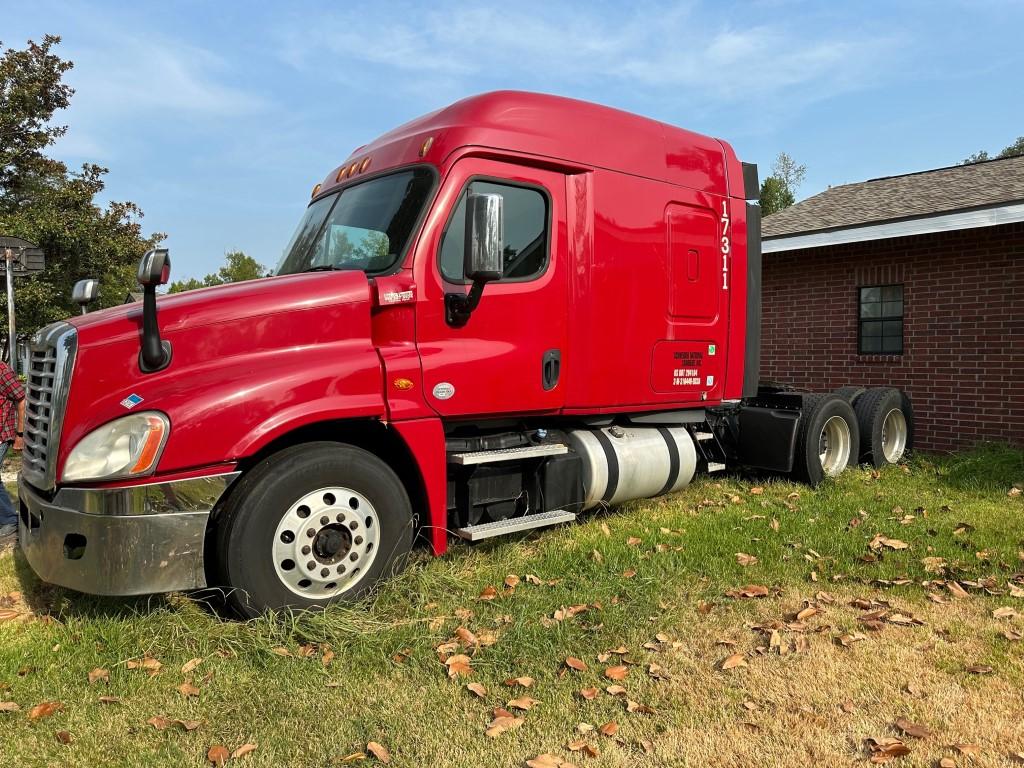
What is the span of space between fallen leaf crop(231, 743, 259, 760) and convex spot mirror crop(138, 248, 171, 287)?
2.11 m

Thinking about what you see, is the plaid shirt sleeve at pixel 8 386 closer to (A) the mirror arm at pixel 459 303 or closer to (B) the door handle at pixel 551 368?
(A) the mirror arm at pixel 459 303

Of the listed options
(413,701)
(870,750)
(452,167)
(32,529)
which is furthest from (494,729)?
(452,167)

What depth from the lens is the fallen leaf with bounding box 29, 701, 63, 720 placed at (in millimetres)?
3225

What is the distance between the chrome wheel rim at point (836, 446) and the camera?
8023 mm

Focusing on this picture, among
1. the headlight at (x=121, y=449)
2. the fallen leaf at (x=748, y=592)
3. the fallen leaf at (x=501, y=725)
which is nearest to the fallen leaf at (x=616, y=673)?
the fallen leaf at (x=501, y=725)

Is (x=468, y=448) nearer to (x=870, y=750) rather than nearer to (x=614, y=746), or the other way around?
(x=614, y=746)

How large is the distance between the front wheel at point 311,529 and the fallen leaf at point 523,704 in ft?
4.38

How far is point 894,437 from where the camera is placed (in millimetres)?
8977

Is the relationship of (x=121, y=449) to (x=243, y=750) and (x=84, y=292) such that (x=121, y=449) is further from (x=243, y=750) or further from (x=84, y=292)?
(x=84, y=292)

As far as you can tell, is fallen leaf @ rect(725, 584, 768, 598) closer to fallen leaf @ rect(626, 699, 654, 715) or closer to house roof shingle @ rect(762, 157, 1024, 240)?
fallen leaf @ rect(626, 699, 654, 715)

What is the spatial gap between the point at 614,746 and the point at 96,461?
8.93 ft

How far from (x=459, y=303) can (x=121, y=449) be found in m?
2.00

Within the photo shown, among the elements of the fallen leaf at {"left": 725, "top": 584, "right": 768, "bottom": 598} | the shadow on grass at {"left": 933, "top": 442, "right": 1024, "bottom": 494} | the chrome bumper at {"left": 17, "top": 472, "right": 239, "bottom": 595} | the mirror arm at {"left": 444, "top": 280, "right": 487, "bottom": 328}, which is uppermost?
the mirror arm at {"left": 444, "top": 280, "right": 487, "bottom": 328}

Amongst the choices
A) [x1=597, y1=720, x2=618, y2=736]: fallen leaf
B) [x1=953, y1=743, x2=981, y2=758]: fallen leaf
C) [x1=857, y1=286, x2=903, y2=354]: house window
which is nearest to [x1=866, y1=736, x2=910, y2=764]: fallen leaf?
[x1=953, y1=743, x2=981, y2=758]: fallen leaf
